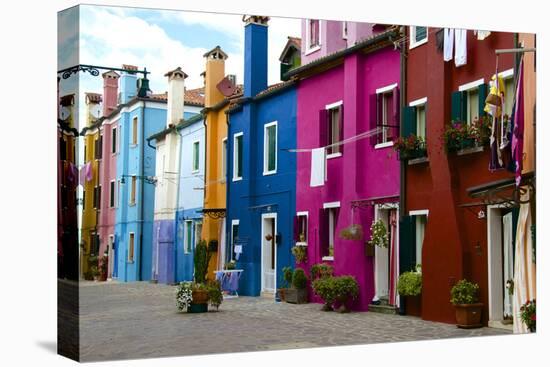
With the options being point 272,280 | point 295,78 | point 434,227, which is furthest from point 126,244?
point 434,227

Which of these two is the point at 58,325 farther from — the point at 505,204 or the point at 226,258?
the point at 505,204

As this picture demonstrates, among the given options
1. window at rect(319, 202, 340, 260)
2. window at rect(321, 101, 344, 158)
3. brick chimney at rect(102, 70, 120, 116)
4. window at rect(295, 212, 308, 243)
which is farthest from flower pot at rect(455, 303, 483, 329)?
brick chimney at rect(102, 70, 120, 116)

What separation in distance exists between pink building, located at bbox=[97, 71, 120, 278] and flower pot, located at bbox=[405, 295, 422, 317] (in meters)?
4.34

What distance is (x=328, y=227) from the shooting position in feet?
42.0

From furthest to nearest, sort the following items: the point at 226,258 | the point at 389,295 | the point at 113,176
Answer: the point at 389,295 → the point at 226,258 → the point at 113,176

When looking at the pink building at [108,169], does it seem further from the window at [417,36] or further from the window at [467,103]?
the window at [467,103]

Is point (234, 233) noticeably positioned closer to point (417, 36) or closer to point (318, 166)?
point (318, 166)

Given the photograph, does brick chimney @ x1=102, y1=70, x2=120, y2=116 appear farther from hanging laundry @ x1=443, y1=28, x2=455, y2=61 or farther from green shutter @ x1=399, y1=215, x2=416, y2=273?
hanging laundry @ x1=443, y1=28, x2=455, y2=61

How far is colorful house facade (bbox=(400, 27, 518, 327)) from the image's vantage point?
12516 mm

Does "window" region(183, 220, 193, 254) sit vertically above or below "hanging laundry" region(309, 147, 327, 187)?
below

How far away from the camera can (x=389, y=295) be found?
507 inches

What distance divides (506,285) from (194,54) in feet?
17.3

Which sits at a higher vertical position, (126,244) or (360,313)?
(126,244)

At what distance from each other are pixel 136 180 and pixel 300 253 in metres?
2.54
